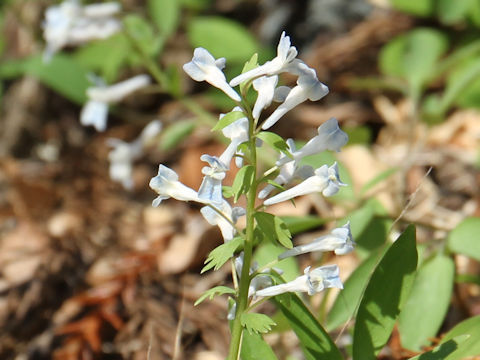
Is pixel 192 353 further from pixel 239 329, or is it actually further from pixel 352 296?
pixel 239 329

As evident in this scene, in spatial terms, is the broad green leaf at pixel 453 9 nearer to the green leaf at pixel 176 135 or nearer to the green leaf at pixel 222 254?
the green leaf at pixel 176 135

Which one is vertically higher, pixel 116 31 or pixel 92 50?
pixel 116 31

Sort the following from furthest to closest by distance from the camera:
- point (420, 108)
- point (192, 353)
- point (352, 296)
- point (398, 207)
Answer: point (420, 108) < point (398, 207) < point (192, 353) < point (352, 296)

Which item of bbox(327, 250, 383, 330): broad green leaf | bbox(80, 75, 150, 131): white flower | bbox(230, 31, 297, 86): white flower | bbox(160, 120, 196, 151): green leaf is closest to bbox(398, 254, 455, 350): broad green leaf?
bbox(327, 250, 383, 330): broad green leaf

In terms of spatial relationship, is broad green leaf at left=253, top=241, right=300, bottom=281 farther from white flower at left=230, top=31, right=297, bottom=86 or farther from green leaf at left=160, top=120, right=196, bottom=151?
green leaf at left=160, top=120, right=196, bottom=151

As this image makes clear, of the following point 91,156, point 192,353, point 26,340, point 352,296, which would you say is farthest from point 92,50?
point 352,296

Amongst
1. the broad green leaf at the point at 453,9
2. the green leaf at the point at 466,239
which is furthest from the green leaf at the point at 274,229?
the broad green leaf at the point at 453,9

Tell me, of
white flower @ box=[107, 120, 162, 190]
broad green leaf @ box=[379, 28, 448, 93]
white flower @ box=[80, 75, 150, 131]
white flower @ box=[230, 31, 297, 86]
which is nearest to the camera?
white flower @ box=[230, 31, 297, 86]
